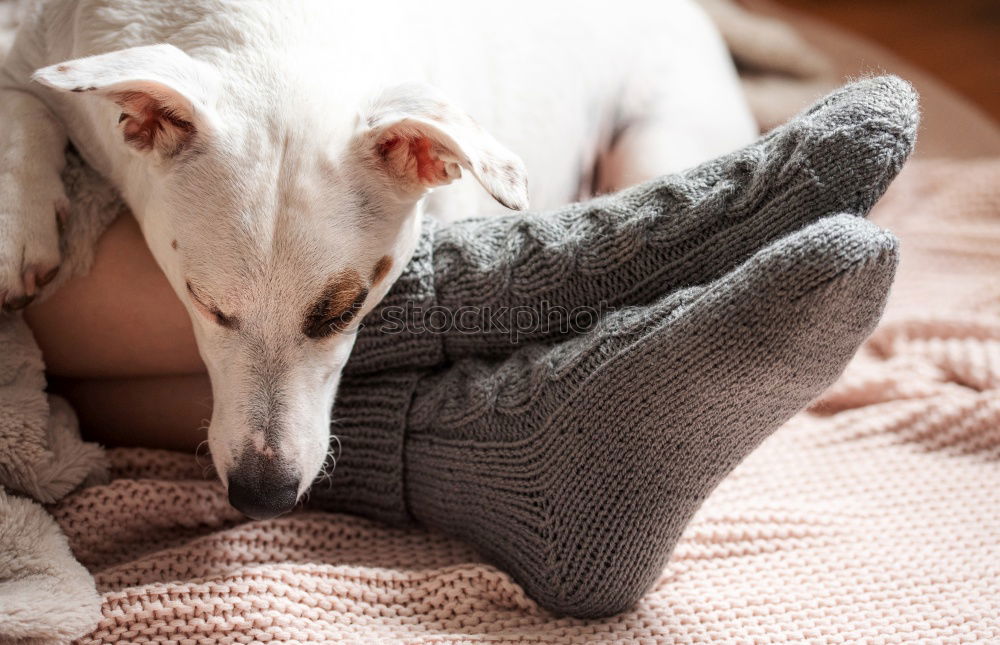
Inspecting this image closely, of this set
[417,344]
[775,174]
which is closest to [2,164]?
[417,344]

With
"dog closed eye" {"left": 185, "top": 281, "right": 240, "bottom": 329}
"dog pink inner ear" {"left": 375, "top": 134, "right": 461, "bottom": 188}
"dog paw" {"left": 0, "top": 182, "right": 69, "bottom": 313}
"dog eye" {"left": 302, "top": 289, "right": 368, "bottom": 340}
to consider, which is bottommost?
"dog eye" {"left": 302, "top": 289, "right": 368, "bottom": 340}

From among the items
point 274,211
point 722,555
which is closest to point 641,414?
point 722,555

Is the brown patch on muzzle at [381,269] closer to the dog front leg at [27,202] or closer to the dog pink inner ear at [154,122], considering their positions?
the dog pink inner ear at [154,122]

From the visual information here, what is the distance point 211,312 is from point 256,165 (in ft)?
0.81

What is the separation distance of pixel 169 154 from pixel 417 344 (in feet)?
1.80

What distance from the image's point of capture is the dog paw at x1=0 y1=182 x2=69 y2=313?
151 cm

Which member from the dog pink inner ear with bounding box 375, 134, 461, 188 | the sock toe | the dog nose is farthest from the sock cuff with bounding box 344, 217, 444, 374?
the dog nose

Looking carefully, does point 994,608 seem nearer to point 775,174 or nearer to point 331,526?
point 775,174

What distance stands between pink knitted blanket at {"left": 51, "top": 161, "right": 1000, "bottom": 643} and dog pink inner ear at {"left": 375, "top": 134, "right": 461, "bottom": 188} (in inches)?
26.0

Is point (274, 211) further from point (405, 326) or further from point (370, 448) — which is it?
point (370, 448)

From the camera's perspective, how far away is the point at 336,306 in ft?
4.78

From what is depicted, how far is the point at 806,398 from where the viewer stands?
1483mm

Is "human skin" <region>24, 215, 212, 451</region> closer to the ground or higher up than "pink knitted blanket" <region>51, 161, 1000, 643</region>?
higher up

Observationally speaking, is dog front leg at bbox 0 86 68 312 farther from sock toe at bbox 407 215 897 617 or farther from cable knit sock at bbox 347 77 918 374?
sock toe at bbox 407 215 897 617
